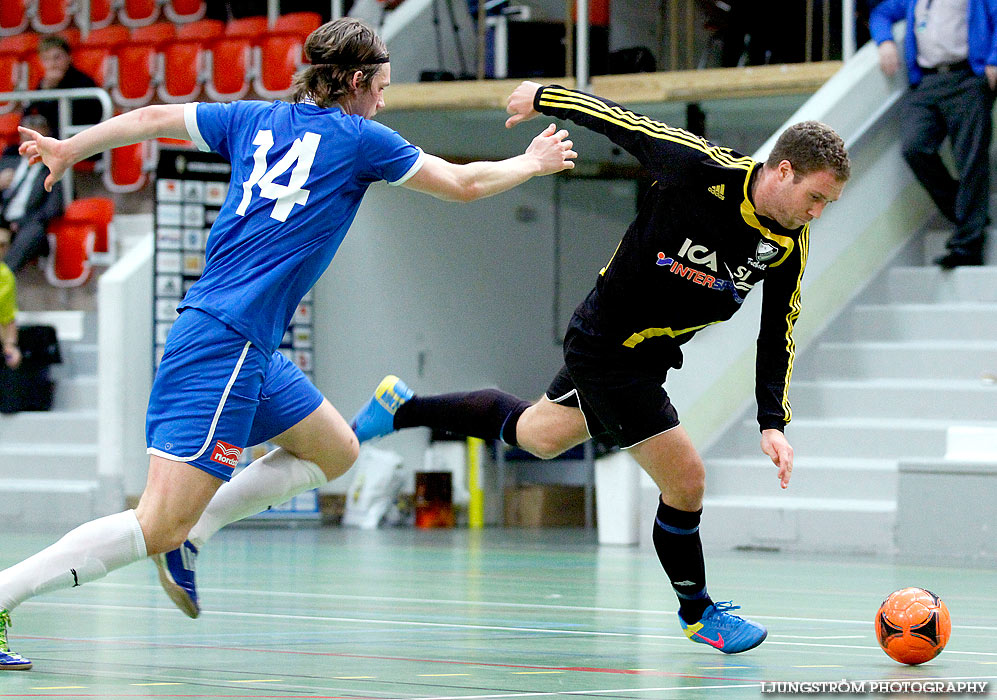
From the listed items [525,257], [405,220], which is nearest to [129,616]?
[405,220]

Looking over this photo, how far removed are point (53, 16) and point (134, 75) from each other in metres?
1.90

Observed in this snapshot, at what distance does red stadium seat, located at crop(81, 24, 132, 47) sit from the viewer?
15.8 m

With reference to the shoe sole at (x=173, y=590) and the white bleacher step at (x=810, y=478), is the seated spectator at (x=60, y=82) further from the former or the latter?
the shoe sole at (x=173, y=590)

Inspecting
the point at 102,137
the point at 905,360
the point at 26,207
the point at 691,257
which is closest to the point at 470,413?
the point at 691,257

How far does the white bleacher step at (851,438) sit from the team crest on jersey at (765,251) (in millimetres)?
6219

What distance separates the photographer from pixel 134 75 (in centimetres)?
1537

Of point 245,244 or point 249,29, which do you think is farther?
point 249,29

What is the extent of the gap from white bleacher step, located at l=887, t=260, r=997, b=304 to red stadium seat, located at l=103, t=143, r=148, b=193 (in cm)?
719

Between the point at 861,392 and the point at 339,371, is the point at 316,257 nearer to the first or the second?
the point at 861,392

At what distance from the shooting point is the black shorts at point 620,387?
4.98 meters

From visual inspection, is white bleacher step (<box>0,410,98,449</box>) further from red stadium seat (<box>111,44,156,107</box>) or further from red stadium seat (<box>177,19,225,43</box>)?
red stadium seat (<box>177,19,225,43</box>)

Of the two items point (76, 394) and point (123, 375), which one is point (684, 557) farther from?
point (76, 394)

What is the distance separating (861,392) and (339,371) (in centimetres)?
524

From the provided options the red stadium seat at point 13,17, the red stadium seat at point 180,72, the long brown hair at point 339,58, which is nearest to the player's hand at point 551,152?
the long brown hair at point 339,58
